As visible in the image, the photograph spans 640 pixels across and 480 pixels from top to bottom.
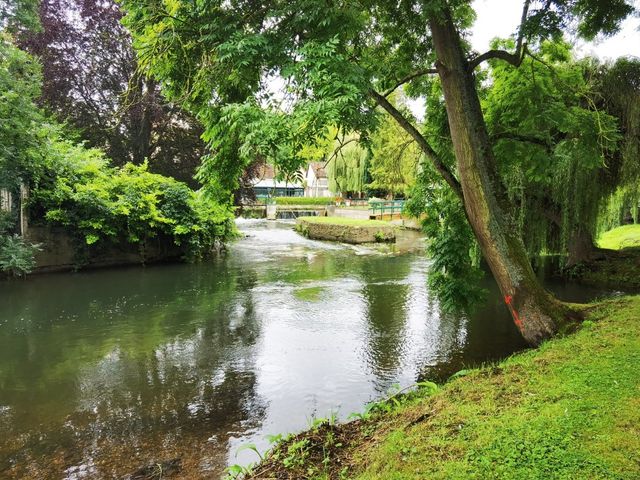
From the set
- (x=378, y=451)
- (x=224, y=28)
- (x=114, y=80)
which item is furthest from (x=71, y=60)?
(x=378, y=451)

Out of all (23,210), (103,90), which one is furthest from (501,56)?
(103,90)

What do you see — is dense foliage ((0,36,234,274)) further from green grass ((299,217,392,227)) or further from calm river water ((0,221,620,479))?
green grass ((299,217,392,227))

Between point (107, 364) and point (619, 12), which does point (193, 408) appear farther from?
point (619, 12)

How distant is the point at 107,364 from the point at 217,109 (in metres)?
4.22

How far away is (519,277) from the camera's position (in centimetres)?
562

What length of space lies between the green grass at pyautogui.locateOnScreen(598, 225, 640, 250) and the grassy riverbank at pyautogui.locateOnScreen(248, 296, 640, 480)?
438 inches

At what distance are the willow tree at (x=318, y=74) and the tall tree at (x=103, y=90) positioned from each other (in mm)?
11668

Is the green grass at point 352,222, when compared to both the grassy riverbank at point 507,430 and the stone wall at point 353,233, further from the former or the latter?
the grassy riverbank at point 507,430

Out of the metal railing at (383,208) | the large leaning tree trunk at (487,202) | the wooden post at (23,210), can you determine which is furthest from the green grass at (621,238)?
the wooden post at (23,210)

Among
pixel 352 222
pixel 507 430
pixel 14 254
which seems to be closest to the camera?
pixel 507 430

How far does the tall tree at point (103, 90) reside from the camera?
52.7ft

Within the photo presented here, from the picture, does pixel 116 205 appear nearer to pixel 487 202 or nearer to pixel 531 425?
pixel 487 202

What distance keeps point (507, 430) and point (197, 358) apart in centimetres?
503

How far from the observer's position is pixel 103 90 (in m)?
17.4
